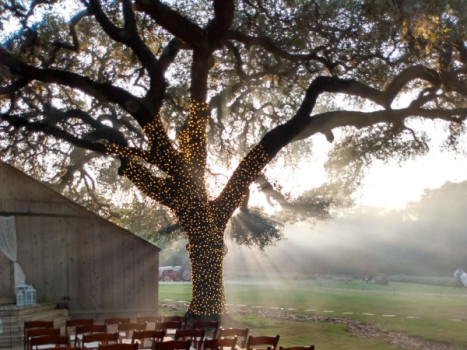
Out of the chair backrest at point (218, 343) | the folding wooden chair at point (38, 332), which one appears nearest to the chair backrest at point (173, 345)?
the chair backrest at point (218, 343)

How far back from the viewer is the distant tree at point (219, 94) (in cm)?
1714

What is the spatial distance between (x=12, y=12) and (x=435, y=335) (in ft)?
54.7

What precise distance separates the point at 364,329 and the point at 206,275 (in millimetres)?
6848

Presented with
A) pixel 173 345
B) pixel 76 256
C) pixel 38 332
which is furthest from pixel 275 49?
pixel 173 345

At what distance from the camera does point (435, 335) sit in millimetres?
19438

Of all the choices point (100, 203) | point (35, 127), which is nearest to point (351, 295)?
point (100, 203)

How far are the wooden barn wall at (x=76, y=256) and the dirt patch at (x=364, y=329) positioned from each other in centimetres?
688

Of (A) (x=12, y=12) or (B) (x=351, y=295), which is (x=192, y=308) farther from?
(B) (x=351, y=295)

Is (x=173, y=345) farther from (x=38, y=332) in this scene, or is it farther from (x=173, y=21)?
(x=173, y=21)

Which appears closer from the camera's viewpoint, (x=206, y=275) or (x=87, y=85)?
(x=87, y=85)

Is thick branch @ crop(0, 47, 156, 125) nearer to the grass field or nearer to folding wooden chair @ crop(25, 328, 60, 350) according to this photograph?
the grass field

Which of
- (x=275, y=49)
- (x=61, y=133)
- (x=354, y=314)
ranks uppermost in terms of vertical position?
(x=275, y=49)

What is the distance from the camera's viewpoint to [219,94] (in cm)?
2170

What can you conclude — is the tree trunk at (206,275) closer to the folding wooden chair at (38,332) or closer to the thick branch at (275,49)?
the thick branch at (275,49)
